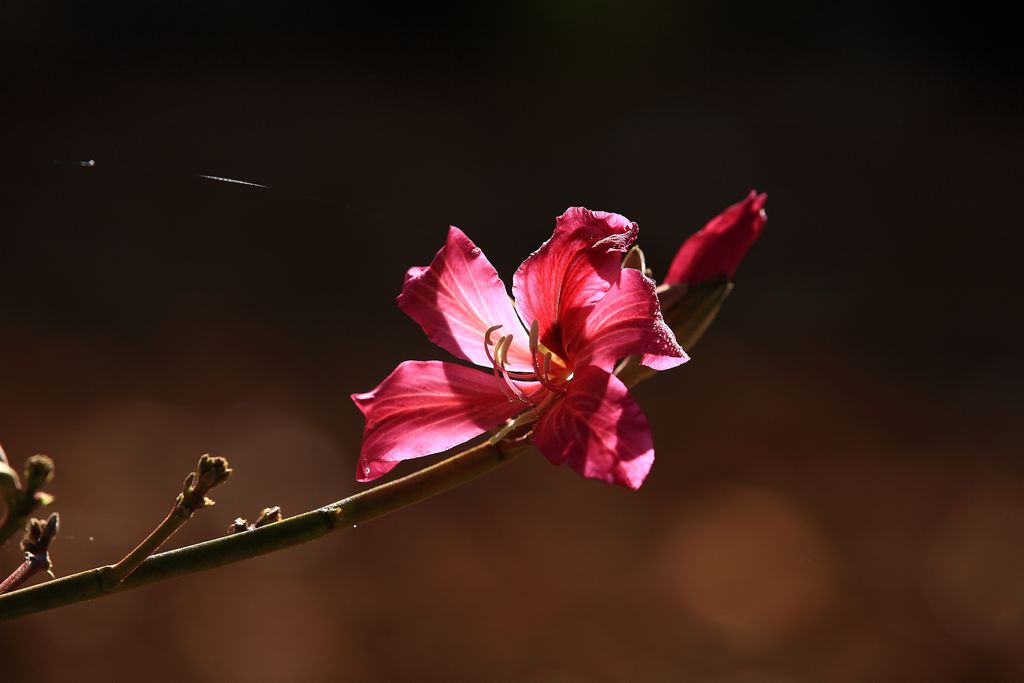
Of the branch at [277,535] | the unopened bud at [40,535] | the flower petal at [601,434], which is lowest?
the flower petal at [601,434]

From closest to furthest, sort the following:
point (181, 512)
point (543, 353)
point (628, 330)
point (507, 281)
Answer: point (181, 512) < point (628, 330) < point (543, 353) < point (507, 281)

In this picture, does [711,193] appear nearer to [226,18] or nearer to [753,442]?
[753,442]

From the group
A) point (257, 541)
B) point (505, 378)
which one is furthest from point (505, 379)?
point (257, 541)

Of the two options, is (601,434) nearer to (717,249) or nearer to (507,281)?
(717,249)

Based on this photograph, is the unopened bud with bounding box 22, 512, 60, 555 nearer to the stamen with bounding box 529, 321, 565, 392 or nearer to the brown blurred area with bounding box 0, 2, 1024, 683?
the stamen with bounding box 529, 321, 565, 392

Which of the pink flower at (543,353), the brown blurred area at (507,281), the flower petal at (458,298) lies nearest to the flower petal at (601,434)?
the pink flower at (543,353)

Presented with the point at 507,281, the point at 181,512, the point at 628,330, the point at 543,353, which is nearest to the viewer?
the point at 181,512

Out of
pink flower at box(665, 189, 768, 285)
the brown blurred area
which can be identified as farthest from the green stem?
the brown blurred area

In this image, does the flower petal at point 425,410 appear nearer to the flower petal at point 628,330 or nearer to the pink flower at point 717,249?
the flower petal at point 628,330
